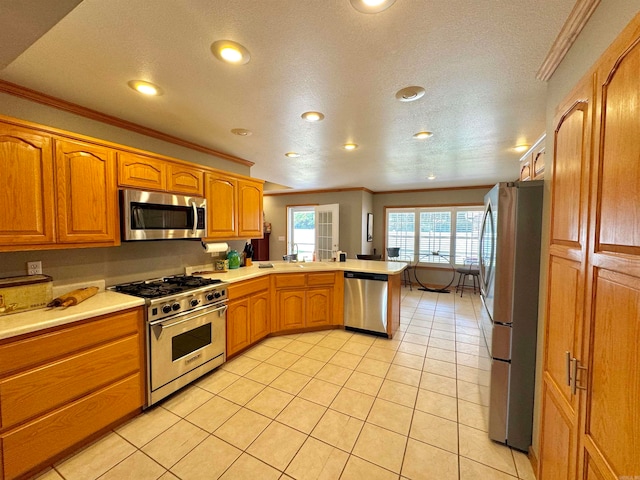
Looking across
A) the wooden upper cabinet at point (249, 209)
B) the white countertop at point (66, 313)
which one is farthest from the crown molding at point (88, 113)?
the white countertop at point (66, 313)

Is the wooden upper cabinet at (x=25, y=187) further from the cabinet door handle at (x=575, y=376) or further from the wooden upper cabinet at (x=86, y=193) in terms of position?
the cabinet door handle at (x=575, y=376)

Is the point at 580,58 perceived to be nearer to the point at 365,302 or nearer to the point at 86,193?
the point at 365,302

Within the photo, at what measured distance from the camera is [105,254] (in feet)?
7.61

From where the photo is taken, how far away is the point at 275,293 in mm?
3312

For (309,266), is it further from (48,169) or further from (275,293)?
(48,169)

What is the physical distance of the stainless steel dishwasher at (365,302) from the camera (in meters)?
3.32

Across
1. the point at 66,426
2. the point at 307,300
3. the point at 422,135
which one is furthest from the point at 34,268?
the point at 422,135

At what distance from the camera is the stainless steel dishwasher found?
3318 millimetres

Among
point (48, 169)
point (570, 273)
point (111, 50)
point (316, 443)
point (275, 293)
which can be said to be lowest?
point (316, 443)

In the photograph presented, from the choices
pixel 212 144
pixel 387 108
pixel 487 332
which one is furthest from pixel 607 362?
pixel 212 144

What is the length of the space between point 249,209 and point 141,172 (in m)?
1.33

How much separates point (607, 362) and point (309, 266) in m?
3.05

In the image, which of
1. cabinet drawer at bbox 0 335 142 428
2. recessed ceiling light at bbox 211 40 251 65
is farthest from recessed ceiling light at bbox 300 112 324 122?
cabinet drawer at bbox 0 335 142 428

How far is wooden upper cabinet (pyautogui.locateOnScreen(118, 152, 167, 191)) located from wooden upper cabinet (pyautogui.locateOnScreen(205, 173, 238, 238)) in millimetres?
487
